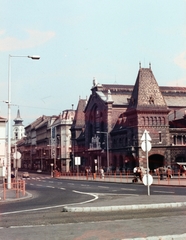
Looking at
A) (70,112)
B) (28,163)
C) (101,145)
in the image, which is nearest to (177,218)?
(101,145)

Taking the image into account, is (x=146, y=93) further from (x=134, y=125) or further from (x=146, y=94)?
(x=134, y=125)

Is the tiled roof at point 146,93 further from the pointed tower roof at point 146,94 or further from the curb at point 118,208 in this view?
the curb at point 118,208

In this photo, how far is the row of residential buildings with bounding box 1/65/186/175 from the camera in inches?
3039

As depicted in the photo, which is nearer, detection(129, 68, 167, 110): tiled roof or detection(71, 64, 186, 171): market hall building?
detection(71, 64, 186, 171): market hall building

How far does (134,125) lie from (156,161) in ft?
25.9

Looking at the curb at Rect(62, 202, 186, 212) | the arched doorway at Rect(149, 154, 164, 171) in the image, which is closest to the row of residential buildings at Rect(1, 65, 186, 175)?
the arched doorway at Rect(149, 154, 164, 171)

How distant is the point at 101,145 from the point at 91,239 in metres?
86.0

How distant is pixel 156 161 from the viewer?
254 feet

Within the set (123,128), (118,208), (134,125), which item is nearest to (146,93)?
(134,125)

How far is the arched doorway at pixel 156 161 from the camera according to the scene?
77.2m

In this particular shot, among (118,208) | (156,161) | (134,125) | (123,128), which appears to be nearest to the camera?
(118,208)

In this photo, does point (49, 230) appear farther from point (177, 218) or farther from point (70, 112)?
point (70, 112)

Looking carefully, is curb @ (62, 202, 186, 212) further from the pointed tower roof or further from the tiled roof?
the tiled roof

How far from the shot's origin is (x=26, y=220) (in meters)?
12.9
